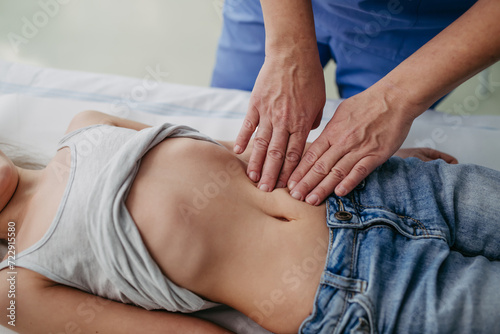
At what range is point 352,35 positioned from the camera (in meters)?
1.09

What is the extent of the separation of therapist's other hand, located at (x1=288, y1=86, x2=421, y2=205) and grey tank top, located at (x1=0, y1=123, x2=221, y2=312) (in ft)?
1.10

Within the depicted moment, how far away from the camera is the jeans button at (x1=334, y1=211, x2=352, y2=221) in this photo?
752 millimetres

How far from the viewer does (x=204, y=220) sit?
75 cm

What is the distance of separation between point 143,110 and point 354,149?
2.55ft

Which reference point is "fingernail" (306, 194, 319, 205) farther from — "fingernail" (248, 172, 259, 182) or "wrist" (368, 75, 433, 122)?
"wrist" (368, 75, 433, 122)

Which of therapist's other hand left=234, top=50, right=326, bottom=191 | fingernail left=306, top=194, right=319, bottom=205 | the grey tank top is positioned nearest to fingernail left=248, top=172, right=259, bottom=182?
therapist's other hand left=234, top=50, right=326, bottom=191

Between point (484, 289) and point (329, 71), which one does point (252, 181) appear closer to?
point (484, 289)

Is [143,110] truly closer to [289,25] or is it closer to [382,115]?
[289,25]

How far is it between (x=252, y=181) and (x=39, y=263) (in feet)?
1.55

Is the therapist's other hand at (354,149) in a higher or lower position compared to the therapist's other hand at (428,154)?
higher

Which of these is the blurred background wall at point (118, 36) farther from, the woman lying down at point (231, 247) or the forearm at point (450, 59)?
the woman lying down at point (231, 247)

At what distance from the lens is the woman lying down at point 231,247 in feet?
2.30

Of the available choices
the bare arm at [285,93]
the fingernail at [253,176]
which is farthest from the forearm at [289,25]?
the fingernail at [253,176]

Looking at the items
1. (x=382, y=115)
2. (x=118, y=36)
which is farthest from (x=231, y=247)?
(x=118, y=36)
